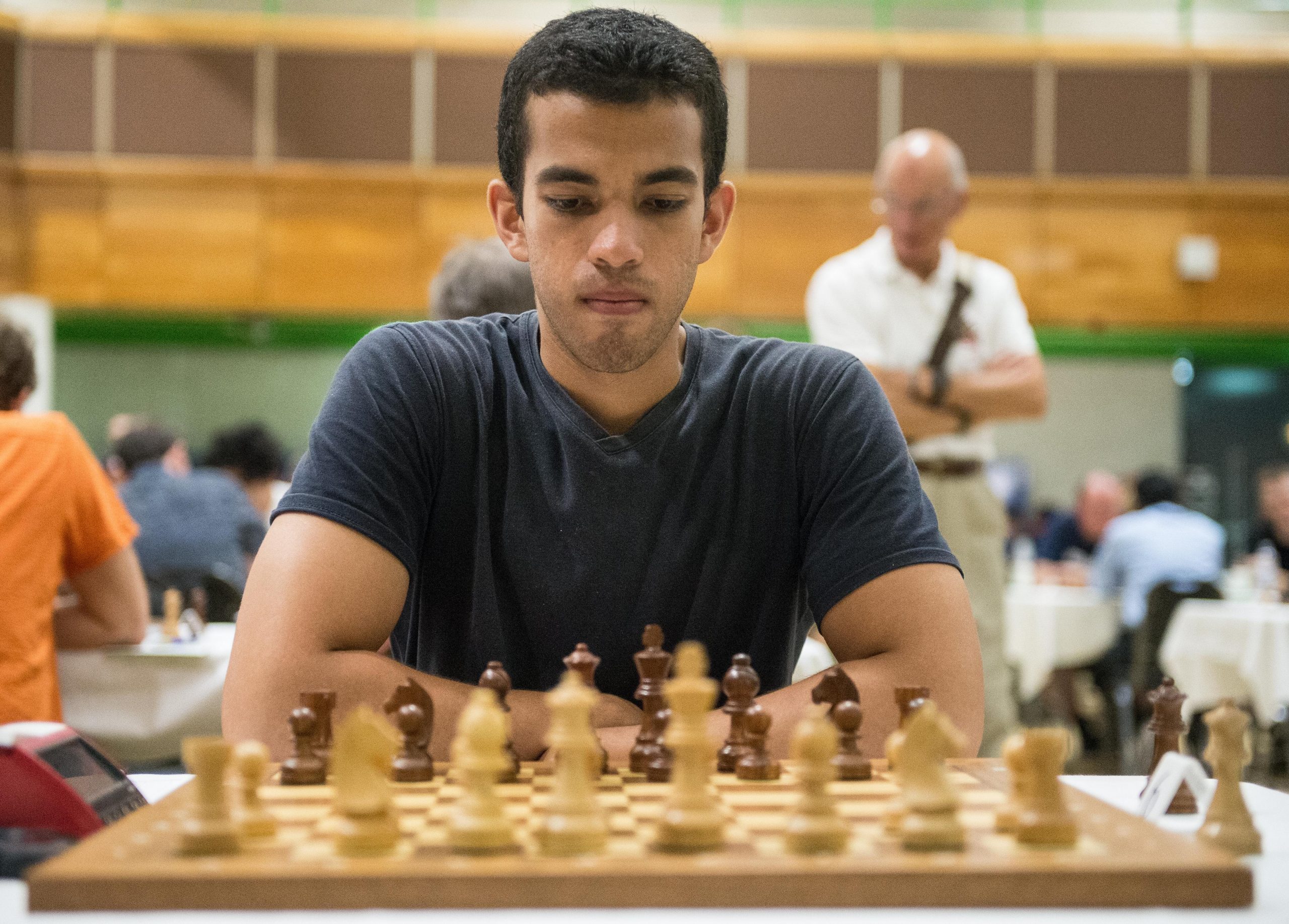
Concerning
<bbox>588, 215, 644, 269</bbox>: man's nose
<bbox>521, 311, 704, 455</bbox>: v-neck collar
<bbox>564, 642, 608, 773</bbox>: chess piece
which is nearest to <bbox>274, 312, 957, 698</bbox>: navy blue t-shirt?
<bbox>521, 311, 704, 455</bbox>: v-neck collar

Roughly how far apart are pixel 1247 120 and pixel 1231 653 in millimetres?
5288

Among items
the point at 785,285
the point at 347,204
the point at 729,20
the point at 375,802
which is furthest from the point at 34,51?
the point at 375,802

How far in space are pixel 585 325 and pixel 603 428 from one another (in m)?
0.18

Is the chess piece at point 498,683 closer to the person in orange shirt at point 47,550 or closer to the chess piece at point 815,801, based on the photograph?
the chess piece at point 815,801

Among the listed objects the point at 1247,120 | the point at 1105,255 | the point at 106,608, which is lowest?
the point at 106,608

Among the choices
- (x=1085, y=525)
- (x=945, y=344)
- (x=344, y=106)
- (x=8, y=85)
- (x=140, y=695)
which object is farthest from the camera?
(x=344, y=106)

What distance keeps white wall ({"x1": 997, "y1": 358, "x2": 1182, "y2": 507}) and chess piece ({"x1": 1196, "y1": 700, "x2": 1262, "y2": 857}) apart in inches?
345

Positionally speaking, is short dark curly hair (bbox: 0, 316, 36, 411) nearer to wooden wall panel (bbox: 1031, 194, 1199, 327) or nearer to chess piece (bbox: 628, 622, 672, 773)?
chess piece (bbox: 628, 622, 672, 773)

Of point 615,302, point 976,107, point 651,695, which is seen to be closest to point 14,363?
point 615,302

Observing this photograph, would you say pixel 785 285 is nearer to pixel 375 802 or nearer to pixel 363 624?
pixel 363 624

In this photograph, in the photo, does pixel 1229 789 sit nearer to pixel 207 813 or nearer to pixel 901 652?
pixel 901 652

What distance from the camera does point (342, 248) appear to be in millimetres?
9297

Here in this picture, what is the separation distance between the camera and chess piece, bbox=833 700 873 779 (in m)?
1.23

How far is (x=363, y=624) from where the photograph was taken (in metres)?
1.58
